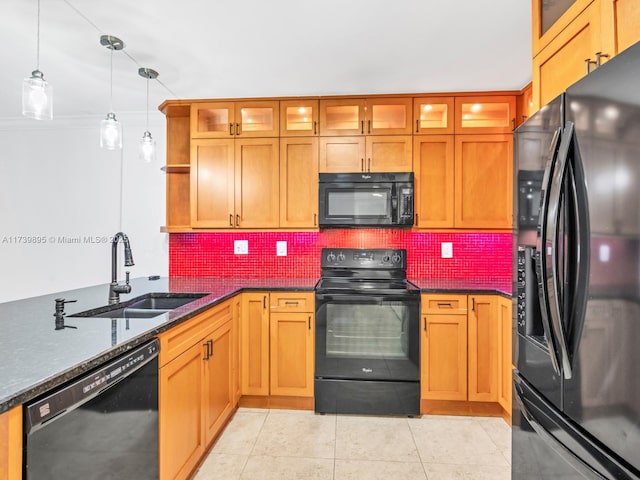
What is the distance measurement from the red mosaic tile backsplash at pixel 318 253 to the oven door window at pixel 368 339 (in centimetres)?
66

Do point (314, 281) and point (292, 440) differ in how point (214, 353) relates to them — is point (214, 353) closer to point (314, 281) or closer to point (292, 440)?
point (292, 440)

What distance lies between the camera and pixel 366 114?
2781mm

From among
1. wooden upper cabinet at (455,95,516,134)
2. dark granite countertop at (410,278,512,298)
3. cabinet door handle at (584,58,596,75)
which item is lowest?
dark granite countertop at (410,278,512,298)

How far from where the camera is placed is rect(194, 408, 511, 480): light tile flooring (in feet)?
6.03

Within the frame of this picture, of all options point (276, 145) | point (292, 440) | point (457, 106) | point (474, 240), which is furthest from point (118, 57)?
point (474, 240)

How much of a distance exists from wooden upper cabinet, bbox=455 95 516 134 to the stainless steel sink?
2.38m

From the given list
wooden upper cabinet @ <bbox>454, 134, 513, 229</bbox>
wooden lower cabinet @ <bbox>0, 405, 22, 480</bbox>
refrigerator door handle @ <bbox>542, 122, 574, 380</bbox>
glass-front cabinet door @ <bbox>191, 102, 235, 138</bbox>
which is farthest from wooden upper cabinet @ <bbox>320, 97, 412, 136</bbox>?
wooden lower cabinet @ <bbox>0, 405, 22, 480</bbox>

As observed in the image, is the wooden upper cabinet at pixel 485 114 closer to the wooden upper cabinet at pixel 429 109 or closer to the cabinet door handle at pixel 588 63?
the wooden upper cabinet at pixel 429 109

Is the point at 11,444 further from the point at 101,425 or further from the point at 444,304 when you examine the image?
the point at 444,304

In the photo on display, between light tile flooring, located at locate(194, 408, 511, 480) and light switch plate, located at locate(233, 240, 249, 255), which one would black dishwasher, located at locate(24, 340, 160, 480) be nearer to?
light tile flooring, located at locate(194, 408, 511, 480)

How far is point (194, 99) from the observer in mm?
2857

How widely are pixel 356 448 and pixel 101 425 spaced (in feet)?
4.81

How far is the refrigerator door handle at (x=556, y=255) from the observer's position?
3.20 feet

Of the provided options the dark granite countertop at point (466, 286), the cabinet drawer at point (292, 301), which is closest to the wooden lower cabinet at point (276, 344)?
the cabinet drawer at point (292, 301)
